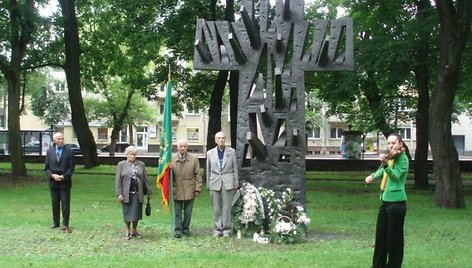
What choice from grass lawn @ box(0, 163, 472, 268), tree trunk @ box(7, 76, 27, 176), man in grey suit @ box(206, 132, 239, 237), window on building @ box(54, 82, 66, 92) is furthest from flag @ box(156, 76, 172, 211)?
window on building @ box(54, 82, 66, 92)

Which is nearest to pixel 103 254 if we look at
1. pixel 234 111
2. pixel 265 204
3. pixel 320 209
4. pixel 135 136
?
pixel 265 204

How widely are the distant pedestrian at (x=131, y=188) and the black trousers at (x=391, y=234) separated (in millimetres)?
4993

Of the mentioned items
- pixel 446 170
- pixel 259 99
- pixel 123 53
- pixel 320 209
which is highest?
pixel 123 53

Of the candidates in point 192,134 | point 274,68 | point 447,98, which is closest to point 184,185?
point 274,68

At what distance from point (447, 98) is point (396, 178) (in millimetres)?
10329

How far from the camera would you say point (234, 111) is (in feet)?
88.9

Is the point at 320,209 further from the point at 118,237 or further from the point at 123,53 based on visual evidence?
the point at 123,53

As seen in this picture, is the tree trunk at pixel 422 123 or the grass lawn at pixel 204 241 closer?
the grass lawn at pixel 204 241

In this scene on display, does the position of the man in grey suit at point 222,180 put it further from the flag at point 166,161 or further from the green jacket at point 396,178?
the green jacket at point 396,178

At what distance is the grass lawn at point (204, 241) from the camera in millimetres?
9688

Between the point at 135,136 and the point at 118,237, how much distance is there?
225 ft

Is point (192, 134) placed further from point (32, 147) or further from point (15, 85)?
point (15, 85)

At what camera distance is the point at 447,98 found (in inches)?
701

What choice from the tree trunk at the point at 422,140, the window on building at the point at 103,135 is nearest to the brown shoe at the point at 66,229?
the tree trunk at the point at 422,140
